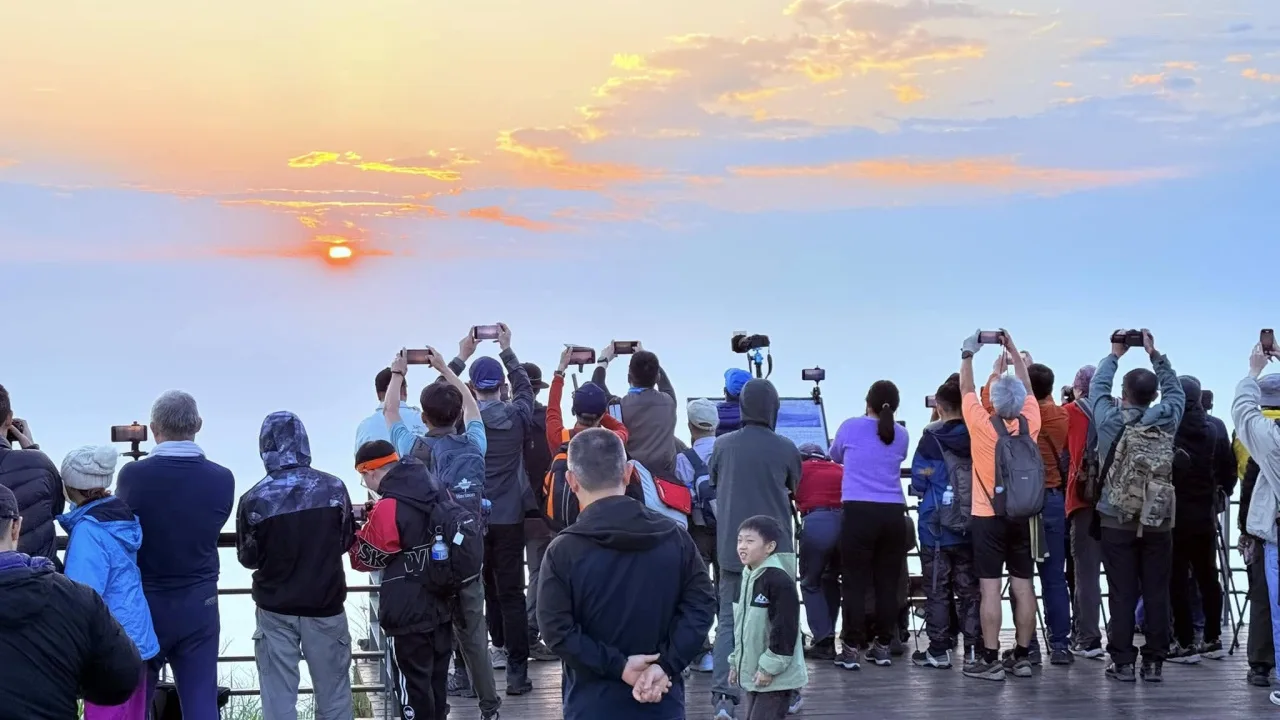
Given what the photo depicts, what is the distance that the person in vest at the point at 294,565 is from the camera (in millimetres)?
6547

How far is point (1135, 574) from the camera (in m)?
8.85

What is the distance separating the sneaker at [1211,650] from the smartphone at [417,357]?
5741 millimetres

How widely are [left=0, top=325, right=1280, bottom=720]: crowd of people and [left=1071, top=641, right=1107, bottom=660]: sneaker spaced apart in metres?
0.02

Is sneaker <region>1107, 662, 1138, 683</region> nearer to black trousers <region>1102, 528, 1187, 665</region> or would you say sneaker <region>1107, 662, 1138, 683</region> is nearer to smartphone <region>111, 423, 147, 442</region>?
black trousers <region>1102, 528, 1187, 665</region>

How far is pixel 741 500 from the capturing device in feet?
26.0

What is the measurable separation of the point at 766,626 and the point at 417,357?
2550 mm

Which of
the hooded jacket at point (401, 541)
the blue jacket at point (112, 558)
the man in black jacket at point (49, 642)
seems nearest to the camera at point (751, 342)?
the hooded jacket at point (401, 541)

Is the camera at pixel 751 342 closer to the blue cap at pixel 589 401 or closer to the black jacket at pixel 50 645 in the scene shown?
the blue cap at pixel 589 401

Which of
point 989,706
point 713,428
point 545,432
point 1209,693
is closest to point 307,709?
point 545,432

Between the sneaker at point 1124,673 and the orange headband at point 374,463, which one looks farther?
the sneaker at point 1124,673

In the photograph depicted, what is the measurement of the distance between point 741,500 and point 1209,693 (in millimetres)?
3335

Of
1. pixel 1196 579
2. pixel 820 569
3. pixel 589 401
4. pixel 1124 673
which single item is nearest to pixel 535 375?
pixel 589 401

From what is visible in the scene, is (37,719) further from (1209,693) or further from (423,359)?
(1209,693)

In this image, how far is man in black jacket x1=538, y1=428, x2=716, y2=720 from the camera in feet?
14.6
